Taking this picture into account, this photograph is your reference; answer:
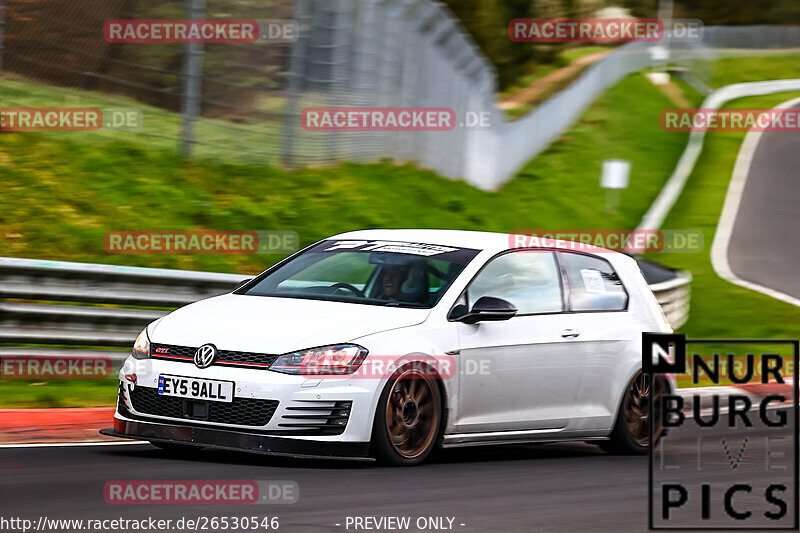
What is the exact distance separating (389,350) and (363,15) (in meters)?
12.3

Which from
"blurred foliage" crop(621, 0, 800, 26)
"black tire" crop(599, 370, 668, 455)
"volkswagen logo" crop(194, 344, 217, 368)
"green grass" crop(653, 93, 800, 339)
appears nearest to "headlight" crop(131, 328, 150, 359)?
"volkswagen logo" crop(194, 344, 217, 368)

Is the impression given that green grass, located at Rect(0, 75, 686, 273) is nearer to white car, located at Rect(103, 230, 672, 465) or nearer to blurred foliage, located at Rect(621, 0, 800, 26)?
white car, located at Rect(103, 230, 672, 465)

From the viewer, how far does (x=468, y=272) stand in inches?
355

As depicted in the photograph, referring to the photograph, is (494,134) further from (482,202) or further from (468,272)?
(468,272)

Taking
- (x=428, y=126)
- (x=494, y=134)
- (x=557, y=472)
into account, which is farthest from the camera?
(x=494, y=134)

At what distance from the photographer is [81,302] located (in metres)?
11.4

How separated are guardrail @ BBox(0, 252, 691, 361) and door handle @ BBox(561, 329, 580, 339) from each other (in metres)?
3.19

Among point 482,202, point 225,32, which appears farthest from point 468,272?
point 482,202

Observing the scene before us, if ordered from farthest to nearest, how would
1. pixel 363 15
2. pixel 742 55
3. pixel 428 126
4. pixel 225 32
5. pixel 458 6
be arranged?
pixel 742 55, pixel 458 6, pixel 428 126, pixel 363 15, pixel 225 32

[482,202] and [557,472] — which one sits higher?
[482,202]

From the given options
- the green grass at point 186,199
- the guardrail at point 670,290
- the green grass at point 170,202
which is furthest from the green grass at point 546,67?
the guardrail at point 670,290

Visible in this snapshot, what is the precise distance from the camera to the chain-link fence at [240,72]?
16609mm
